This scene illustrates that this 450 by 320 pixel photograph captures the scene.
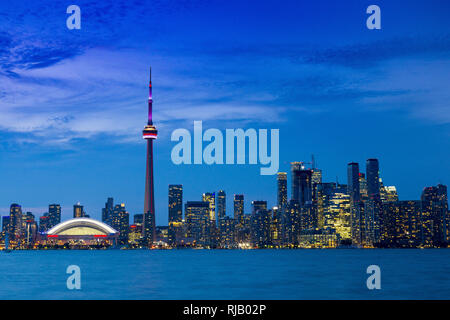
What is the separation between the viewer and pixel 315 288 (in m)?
61.7
